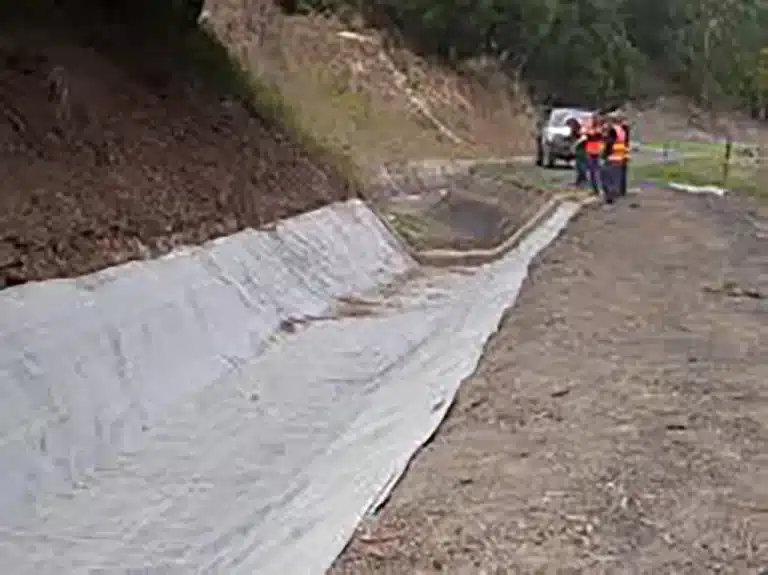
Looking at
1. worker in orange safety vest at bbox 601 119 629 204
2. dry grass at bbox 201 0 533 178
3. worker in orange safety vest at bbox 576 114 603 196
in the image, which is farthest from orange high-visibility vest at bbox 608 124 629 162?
dry grass at bbox 201 0 533 178

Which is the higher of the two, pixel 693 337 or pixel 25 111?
pixel 25 111

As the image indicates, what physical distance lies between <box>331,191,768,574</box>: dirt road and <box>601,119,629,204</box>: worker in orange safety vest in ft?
44.4

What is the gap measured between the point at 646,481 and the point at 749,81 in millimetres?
70245

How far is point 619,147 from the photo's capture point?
3106cm

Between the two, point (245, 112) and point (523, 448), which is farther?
point (245, 112)

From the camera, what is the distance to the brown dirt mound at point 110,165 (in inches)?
566

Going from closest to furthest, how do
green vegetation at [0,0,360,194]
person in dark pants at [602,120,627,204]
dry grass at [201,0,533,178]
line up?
green vegetation at [0,0,360,194], person in dark pants at [602,120,627,204], dry grass at [201,0,533,178]

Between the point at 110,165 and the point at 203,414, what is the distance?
5676mm

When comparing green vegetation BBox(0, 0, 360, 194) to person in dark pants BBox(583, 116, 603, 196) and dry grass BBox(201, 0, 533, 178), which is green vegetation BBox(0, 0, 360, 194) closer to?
dry grass BBox(201, 0, 533, 178)

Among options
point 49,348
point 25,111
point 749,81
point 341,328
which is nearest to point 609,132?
point 341,328

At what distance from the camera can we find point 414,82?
5447 cm

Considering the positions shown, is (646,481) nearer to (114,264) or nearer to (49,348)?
(49,348)

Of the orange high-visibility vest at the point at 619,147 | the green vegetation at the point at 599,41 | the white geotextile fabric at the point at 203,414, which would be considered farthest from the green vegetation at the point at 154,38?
the green vegetation at the point at 599,41

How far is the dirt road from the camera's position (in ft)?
23.8
